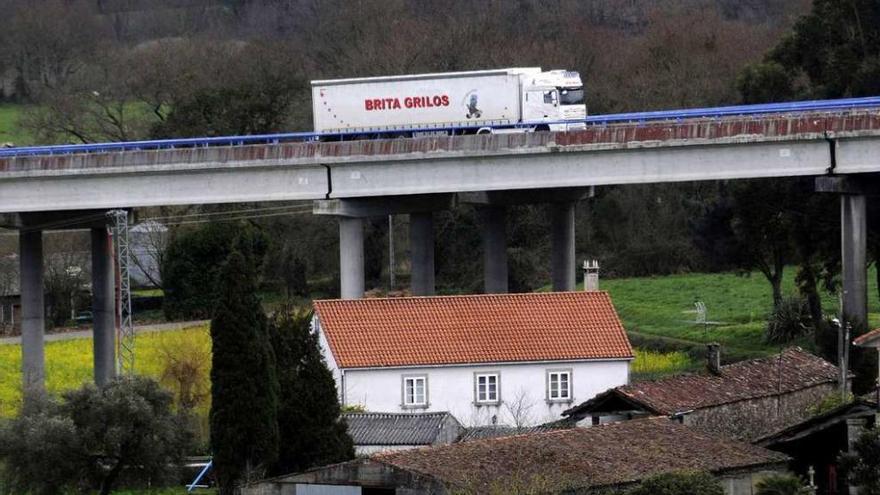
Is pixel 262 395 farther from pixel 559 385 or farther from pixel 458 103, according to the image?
pixel 458 103

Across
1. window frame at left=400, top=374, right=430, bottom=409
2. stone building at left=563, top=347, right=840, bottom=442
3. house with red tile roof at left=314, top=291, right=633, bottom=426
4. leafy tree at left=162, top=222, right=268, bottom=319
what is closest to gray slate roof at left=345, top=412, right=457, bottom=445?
window frame at left=400, top=374, right=430, bottom=409

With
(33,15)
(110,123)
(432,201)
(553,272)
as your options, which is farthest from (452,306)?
(33,15)

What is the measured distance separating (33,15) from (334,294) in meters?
49.0

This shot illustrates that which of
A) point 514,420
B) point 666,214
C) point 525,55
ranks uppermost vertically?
point 525,55

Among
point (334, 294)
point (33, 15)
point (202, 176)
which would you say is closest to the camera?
point (202, 176)

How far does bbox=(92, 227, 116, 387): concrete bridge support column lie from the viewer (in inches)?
2879

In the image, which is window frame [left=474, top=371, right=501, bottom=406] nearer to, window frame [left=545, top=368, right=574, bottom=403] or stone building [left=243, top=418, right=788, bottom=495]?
window frame [left=545, top=368, right=574, bottom=403]

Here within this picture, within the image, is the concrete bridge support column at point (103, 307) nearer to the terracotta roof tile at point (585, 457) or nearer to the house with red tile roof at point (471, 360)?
the house with red tile roof at point (471, 360)

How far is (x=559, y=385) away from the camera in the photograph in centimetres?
6159

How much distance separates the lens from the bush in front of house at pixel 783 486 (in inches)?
1750

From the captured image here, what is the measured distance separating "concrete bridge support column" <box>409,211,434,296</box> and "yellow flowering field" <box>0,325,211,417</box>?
7203mm

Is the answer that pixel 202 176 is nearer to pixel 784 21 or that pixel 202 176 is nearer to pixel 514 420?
pixel 514 420

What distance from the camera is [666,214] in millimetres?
96812

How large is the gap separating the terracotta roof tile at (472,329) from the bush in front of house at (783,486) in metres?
16.6
